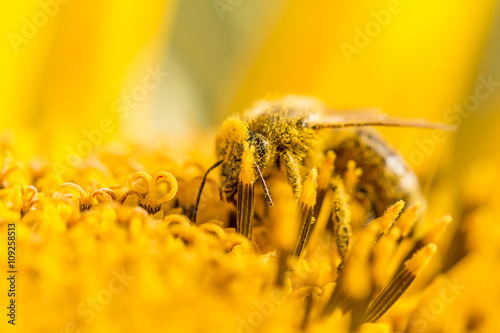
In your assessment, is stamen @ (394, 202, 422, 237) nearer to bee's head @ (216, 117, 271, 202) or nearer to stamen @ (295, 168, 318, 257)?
stamen @ (295, 168, 318, 257)

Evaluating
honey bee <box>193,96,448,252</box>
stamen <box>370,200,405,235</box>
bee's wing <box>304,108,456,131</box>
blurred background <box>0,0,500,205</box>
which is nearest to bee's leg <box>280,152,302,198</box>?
honey bee <box>193,96,448,252</box>

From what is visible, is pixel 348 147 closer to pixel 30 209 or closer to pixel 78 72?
pixel 30 209

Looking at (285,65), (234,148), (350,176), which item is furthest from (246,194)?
(285,65)

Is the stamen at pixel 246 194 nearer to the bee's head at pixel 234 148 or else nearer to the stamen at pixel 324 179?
the bee's head at pixel 234 148

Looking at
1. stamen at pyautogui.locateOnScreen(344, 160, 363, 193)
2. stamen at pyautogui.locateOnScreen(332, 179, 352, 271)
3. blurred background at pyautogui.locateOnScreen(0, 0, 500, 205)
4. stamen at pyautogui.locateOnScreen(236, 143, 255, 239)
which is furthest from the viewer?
blurred background at pyautogui.locateOnScreen(0, 0, 500, 205)

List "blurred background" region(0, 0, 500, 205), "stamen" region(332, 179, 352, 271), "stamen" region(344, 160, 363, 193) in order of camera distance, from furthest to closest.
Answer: "blurred background" region(0, 0, 500, 205)
"stamen" region(344, 160, 363, 193)
"stamen" region(332, 179, 352, 271)

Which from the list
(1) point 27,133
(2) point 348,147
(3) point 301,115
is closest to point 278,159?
(3) point 301,115

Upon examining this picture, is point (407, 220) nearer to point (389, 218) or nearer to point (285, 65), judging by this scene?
point (389, 218)
